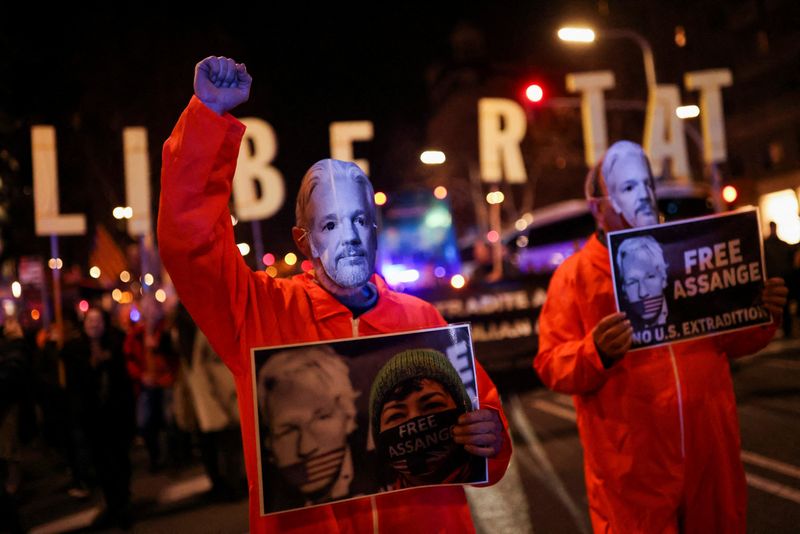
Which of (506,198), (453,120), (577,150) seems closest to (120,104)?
(577,150)

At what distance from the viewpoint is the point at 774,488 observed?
5461 mm

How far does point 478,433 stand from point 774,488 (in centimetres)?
467

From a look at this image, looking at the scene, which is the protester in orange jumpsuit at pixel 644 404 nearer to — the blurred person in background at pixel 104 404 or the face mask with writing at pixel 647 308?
the face mask with writing at pixel 647 308

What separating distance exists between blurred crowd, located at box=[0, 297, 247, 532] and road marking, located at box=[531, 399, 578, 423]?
4.25 metres

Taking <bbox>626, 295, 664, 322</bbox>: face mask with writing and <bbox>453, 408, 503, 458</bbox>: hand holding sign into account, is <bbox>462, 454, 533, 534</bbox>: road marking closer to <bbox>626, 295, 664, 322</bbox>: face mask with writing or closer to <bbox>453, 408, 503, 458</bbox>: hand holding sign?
<bbox>626, 295, 664, 322</bbox>: face mask with writing

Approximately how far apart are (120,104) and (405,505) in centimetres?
2632

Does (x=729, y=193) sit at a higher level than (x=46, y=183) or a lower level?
lower

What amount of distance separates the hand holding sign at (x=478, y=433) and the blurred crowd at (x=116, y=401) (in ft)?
14.4

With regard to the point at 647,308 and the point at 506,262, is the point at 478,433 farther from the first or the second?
the point at 506,262

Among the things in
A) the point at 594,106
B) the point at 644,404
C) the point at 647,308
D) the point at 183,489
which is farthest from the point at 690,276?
the point at 594,106

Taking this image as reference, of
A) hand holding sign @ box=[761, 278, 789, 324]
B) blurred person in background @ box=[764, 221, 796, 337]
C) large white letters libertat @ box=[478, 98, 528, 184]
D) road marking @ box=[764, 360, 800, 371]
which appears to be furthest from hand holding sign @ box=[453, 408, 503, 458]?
large white letters libertat @ box=[478, 98, 528, 184]

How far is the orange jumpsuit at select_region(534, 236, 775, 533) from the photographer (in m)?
2.65

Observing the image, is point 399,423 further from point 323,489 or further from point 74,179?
point 74,179

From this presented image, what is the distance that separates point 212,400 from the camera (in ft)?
21.7
